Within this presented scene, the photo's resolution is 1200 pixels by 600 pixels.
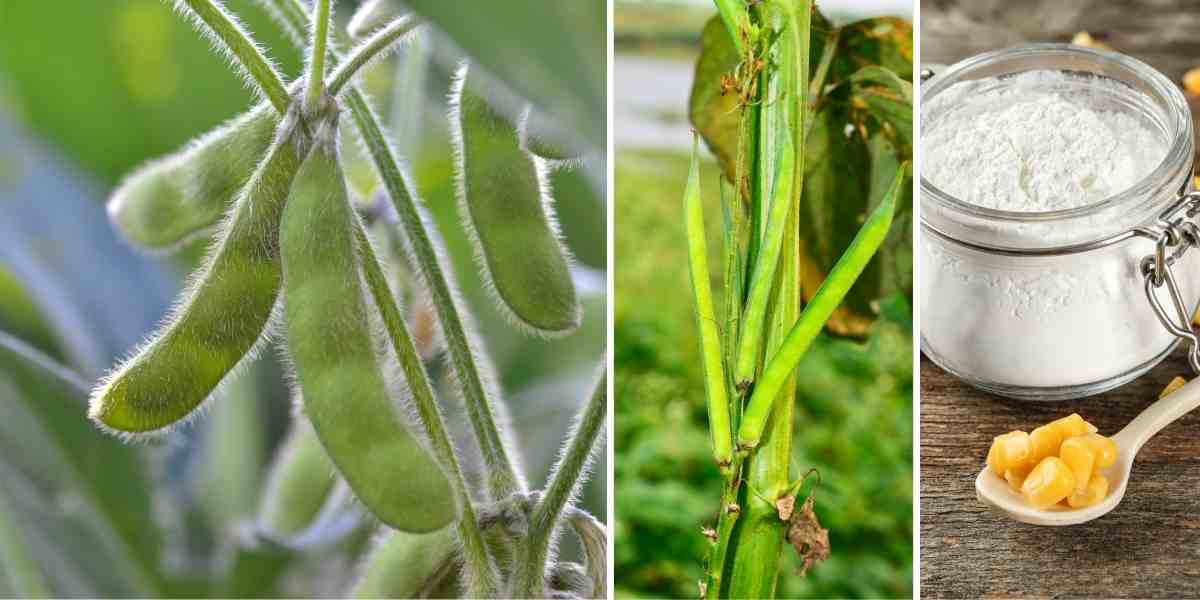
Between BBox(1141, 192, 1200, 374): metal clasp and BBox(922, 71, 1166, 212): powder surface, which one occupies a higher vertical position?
BBox(922, 71, 1166, 212): powder surface

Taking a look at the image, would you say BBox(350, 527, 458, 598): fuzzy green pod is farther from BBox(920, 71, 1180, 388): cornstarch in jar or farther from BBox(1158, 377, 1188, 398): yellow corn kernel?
BBox(1158, 377, 1188, 398): yellow corn kernel

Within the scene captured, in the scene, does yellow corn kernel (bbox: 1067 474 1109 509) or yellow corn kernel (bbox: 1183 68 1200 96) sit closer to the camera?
yellow corn kernel (bbox: 1067 474 1109 509)

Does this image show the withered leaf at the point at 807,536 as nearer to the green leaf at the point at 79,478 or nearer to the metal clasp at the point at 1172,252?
the metal clasp at the point at 1172,252

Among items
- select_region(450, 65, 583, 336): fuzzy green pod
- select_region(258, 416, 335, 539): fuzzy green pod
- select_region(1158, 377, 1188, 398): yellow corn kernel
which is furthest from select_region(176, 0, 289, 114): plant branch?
select_region(1158, 377, 1188, 398): yellow corn kernel

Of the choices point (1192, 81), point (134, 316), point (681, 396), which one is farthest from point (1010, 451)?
point (134, 316)

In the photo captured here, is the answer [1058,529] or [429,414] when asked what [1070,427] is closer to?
[1058,529]

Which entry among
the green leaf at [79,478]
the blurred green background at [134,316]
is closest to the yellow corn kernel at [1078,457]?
the blurred green background at [134,316]
